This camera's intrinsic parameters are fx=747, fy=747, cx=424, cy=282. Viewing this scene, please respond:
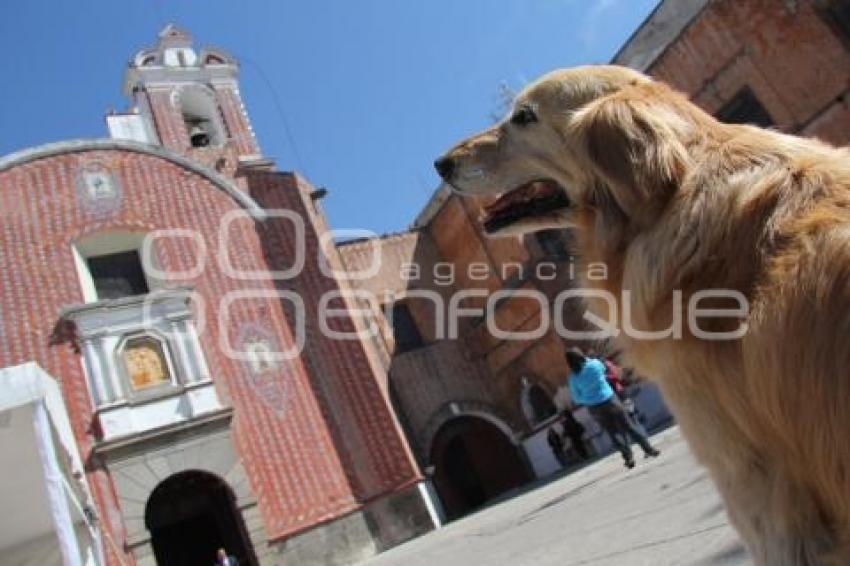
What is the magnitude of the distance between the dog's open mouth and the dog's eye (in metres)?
0.21

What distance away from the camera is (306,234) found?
17.7 metres

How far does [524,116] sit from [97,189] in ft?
50.5

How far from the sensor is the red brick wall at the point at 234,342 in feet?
46.8

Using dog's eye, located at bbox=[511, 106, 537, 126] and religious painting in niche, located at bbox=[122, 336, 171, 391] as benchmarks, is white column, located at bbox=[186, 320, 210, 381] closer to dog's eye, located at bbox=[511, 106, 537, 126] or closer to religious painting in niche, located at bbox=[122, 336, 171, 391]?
religious painting in niche, located at bbox=[122, 336, 171, 391]

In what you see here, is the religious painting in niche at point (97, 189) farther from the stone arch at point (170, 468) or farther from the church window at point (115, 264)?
the stone arch at point (170, 468)

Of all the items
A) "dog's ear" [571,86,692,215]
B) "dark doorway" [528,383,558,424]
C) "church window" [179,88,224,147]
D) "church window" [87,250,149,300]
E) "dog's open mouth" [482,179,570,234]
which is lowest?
"dog's ear" [571,86,692,215]

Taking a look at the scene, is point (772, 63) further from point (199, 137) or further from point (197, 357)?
point (199, 137)

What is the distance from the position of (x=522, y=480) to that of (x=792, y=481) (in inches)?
754

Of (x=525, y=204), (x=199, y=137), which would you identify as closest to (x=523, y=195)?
(x=525, y=204)

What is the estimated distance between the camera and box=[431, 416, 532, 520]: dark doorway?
20.1 meters

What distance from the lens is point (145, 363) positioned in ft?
48.7

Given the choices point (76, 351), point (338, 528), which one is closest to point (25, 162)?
point (76, 351)

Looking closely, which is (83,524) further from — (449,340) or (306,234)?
(449,340)

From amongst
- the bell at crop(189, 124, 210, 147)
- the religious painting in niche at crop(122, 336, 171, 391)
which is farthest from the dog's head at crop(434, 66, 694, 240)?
the bell at crop(189, 124, 210, 147)
